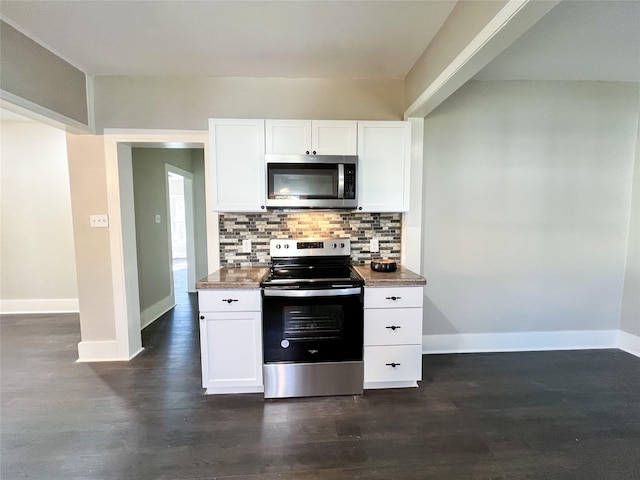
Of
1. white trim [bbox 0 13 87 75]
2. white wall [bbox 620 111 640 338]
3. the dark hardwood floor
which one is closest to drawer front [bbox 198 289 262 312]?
the dark hardwood floor

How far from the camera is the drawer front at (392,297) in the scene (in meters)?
2.17

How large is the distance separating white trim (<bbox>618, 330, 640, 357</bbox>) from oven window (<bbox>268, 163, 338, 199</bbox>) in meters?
3.18

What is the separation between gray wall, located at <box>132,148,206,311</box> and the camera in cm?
341

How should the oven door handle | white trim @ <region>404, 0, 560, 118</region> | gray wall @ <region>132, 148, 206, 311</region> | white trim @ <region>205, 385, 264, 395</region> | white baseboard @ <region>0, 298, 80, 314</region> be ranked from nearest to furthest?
white trim @ <region>404, 0, 560, 118</region> < the oven door handle < white trim @ <region>205, 385, 264, 395</region> < gray wall @ <region>132, 148, 206, 311</region> < white baseboard @ <region>0, 298, 80, 314</region>

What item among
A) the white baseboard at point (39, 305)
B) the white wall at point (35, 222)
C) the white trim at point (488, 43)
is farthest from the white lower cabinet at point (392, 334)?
the white wall at point (35, 222)

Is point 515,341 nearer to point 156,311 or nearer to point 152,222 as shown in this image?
point 156,311

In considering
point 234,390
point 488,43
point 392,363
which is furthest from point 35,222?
point 488,43

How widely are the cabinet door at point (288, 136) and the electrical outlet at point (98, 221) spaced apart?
5.35 ft

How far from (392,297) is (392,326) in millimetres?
223

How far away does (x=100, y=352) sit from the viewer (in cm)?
270

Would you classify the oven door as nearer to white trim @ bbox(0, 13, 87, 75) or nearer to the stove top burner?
the stove top burner

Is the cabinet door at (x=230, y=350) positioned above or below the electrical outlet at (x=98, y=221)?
below

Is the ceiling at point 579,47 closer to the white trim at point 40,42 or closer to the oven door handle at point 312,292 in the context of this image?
the oven door handle at point 312,292

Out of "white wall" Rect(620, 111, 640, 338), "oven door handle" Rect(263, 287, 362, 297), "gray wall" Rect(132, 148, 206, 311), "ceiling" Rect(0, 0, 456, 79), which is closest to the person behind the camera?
"ceiling" Rect(0, 0, 456, 79)
